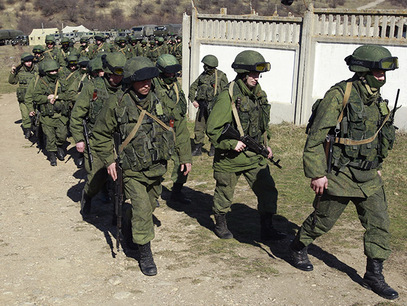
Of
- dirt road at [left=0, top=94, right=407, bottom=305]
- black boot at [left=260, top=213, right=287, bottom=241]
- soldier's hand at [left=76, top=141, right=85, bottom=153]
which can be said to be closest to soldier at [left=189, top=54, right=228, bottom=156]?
dirt road at [left=0, top=94, right=407, bottom=305]

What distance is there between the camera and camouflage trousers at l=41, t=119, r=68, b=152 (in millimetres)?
9938

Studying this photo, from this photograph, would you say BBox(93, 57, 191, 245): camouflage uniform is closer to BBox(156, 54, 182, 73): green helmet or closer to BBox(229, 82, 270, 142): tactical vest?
BBox(229, 82, 270, 142): tactical vest

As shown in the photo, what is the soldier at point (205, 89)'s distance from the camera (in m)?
9.63

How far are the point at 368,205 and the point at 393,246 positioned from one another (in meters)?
1.43

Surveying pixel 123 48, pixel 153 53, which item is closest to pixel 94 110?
pixel 123 48

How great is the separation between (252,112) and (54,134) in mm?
5441

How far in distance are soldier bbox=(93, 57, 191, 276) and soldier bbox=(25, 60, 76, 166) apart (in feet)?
16.4

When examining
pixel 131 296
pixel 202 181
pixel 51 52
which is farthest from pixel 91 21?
pixel 131 296

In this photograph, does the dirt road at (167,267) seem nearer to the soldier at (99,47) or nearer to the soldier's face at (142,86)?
the soldier's face at (142,86)

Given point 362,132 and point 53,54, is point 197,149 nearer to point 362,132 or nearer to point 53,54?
point 362,132

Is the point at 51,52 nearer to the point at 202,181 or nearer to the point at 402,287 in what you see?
the point at 202,181

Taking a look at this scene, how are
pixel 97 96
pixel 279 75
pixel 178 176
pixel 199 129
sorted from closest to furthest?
pixel 97 96 < pixel 178 176 < pixel 199 129 < pixel 279 75

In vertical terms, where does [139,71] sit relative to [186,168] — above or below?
above

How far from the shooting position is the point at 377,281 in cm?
478
